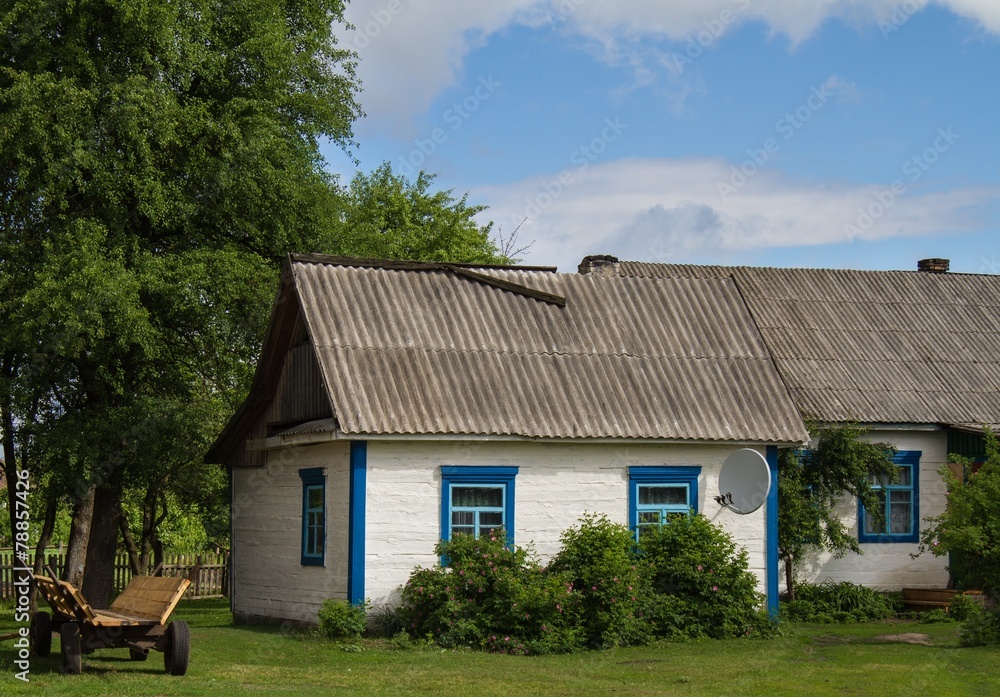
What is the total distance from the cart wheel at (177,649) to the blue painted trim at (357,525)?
407 cm

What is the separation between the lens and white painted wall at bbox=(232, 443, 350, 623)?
706 inches

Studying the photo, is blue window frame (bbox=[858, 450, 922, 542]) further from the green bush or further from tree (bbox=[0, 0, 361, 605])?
tree (bbox=[0, 0, 361, 605])

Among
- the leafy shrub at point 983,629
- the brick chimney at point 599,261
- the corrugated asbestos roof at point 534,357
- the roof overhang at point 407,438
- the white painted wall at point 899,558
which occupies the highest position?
the brick chimney at point 599,261

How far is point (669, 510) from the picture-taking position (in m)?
19.0

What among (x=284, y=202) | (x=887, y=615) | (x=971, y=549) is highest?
(x=284, y=202)

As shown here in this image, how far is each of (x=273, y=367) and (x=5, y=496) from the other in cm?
1152

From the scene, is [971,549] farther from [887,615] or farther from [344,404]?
[344,404]

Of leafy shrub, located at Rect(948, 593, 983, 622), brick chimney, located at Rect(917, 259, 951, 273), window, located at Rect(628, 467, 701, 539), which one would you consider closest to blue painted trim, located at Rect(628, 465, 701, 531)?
window, located at Rect(628, 467, 701, 539)

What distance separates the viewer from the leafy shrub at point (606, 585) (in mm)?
16672

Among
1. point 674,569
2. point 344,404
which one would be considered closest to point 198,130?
point 344,404

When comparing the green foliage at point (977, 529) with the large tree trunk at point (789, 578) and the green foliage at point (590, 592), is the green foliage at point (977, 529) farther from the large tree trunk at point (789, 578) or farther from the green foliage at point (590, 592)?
the large tree trunk at point (789, 578)

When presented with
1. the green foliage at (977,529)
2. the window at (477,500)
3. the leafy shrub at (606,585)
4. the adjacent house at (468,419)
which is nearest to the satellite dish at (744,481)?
the adjacent house at (468,419)

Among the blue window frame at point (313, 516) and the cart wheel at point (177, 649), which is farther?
the blue window frame at point (313, 516)

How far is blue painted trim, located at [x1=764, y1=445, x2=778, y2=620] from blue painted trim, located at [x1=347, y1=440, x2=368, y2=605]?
5.96 m
